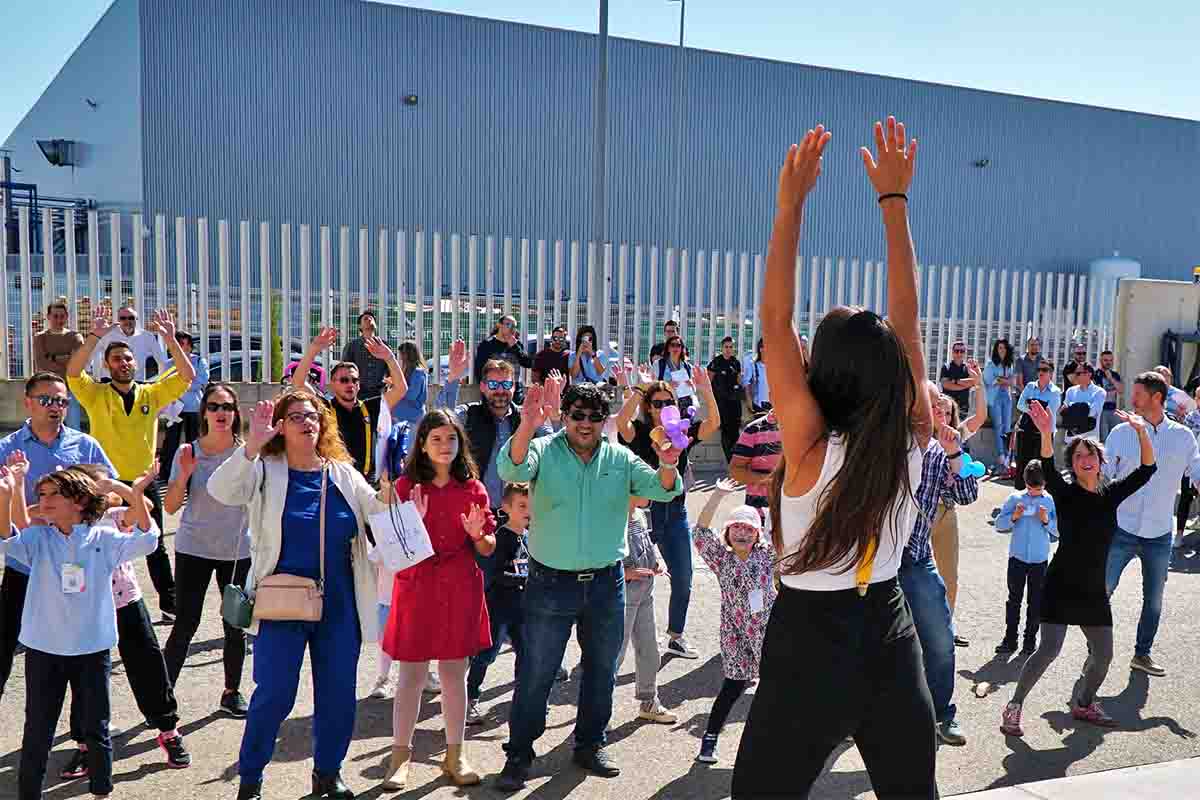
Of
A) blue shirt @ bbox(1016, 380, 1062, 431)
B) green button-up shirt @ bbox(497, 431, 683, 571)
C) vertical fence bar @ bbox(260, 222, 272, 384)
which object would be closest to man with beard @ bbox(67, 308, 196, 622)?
green button-up shirt @ bbox(497, 431, 683, 571)

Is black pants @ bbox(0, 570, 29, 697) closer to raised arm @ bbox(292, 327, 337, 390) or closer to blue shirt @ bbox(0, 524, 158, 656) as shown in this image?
blue shirt @ bbox(0, 524, 158, 656)

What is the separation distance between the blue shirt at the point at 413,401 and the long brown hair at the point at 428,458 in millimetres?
4817

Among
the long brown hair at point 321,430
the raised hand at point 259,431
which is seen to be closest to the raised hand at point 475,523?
the long brown hair at point 321,430

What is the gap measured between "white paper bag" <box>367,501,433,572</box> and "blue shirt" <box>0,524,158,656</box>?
985 millimetres

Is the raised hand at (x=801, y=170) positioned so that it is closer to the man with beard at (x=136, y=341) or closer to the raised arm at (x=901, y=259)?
the raised arm at (x=901, y=259)

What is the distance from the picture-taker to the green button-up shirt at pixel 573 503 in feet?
15.4

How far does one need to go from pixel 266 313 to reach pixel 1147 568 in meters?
9.83

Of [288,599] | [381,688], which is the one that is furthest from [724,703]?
[288,599]

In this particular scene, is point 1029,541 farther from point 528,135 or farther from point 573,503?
point 528,135

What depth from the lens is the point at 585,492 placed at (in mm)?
4727

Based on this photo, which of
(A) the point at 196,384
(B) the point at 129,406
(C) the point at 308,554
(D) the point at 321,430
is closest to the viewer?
(C) the point at 308,554

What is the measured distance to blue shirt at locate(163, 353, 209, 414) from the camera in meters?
11.1

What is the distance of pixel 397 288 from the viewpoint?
1362cm

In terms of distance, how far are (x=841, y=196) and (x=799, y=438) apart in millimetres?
30521
